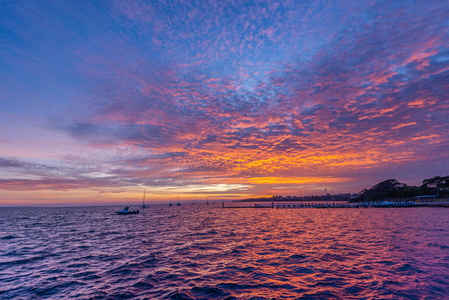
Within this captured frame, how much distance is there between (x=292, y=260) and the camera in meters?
21.3

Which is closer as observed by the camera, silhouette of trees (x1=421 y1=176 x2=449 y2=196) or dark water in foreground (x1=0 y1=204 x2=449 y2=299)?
dark water in foreground (x1=0 y1=204 x2=449 y2=299)

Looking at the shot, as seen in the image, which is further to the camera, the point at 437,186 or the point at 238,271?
the point at 437,186

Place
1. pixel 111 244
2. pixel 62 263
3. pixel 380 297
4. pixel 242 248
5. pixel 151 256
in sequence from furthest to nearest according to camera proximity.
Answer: pixel 111 244, pixel 242 248, pixel 151 256, pixel 62 263, pixel 380 297

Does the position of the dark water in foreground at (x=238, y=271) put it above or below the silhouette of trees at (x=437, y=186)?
below

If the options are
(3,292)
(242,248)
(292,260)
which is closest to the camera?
(3,292)

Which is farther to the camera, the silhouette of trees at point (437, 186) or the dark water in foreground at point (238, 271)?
the silhouette of trees at point (437, 186)

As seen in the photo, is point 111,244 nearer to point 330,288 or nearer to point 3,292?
point 3,292

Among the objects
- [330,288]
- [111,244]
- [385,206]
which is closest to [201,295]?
[330,288]

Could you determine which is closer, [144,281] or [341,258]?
[144,281]

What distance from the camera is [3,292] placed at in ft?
50.3

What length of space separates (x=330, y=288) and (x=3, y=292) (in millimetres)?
22930

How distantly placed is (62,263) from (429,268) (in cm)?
3443

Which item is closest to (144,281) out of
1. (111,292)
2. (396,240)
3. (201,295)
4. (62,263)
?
(111,292)

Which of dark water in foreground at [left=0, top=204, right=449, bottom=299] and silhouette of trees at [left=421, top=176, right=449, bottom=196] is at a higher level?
silhouette of trees at [left=421, top=176, right=449, bottom=196]
